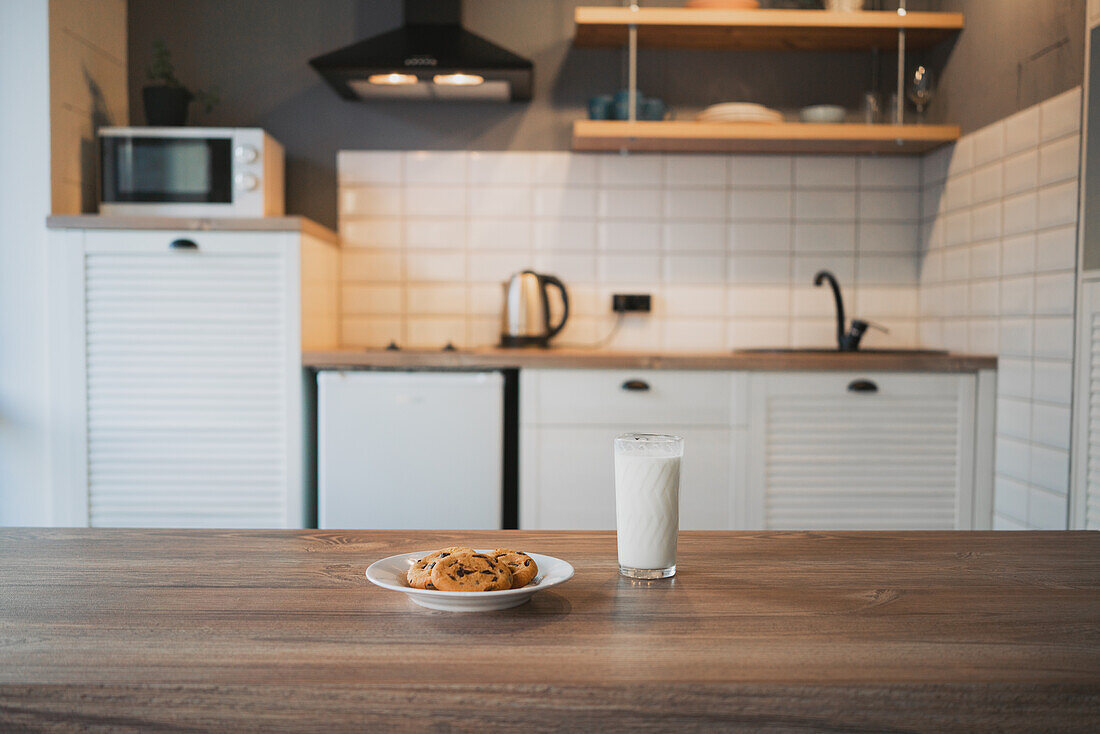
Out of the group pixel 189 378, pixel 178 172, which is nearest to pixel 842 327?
pixel 189 378

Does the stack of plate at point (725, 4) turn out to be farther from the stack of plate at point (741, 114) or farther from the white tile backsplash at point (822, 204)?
the white tile backsplash at point (822, 204)

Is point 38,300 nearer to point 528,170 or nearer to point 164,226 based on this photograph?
point 164,226

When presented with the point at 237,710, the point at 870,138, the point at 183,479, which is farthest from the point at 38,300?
the point at 870,138

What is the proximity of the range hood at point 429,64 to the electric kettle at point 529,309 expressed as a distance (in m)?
0.66

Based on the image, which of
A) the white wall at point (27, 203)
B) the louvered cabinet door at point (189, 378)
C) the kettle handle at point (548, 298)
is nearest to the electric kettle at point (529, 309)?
the kettle handle at point (548, 298)

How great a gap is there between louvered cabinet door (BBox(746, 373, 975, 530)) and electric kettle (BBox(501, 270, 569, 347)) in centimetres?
78

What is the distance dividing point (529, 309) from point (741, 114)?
971mm

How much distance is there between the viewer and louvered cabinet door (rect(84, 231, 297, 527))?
2.53m

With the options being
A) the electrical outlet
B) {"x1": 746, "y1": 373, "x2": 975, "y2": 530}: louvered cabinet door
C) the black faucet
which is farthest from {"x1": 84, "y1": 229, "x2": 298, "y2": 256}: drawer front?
the black faucet

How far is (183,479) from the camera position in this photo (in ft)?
8.39

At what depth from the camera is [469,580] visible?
0.72 meters

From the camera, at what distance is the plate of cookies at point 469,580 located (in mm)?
706

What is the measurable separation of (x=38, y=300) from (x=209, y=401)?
0.61m

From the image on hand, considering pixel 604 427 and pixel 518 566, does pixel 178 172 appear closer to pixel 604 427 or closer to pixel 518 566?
pixel 604 427
